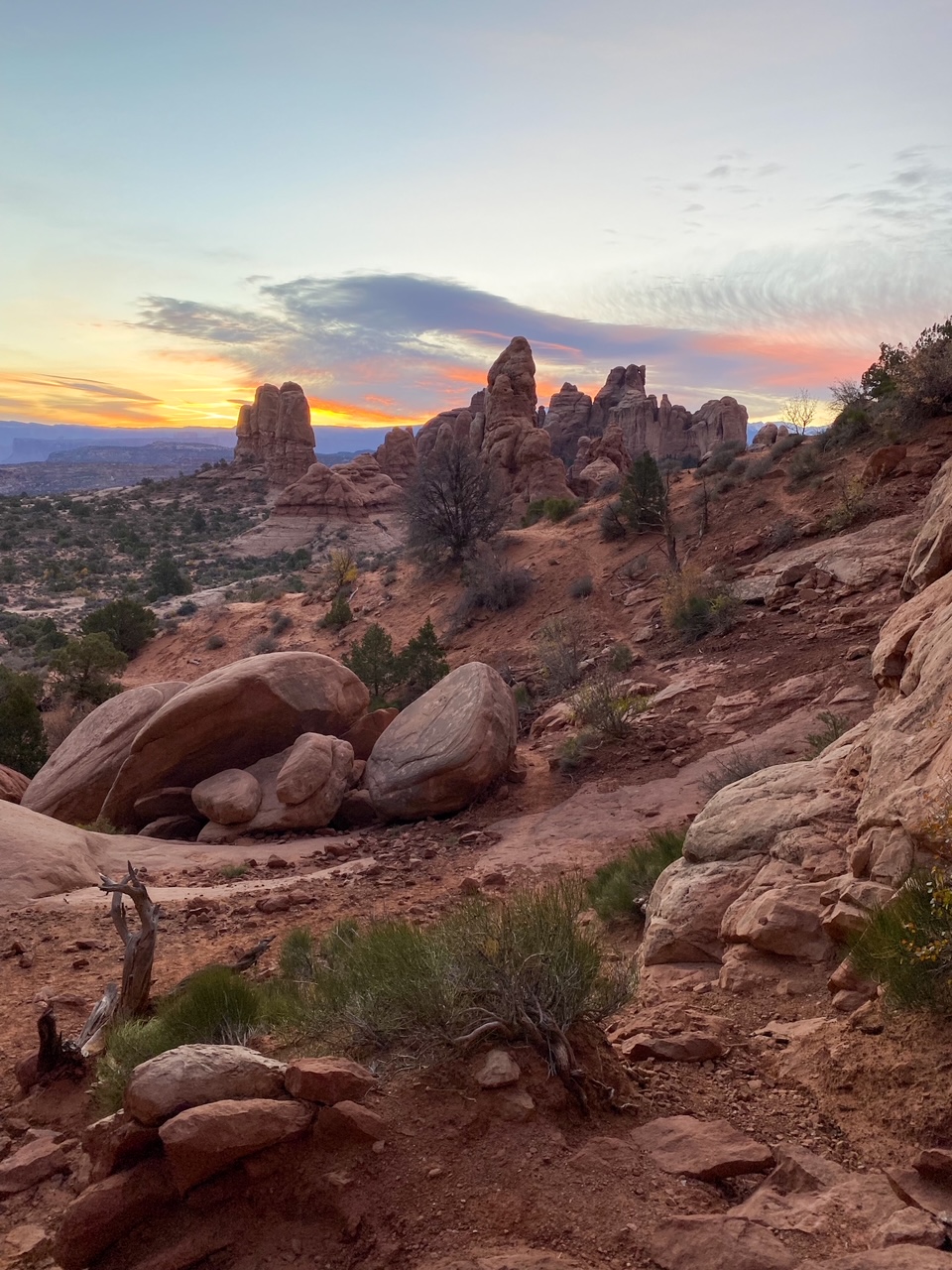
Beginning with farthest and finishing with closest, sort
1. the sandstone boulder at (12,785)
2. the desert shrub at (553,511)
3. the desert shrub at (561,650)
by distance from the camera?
the desert shrub at (553,511)
the desert shrub at (561,650)
the sandstone boulder at (12,785)

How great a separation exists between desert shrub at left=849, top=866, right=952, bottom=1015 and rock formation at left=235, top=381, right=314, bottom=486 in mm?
66979

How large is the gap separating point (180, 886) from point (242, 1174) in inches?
280

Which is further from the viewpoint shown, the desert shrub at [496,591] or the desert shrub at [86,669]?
the desert shrub at [496,591]

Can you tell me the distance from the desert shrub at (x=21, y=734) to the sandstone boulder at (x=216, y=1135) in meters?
14.8

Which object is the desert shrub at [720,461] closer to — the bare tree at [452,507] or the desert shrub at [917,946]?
the bare tree at [452,507]

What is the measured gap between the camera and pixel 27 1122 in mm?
4570

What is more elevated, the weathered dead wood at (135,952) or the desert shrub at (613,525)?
the desert shrub at (613,525)

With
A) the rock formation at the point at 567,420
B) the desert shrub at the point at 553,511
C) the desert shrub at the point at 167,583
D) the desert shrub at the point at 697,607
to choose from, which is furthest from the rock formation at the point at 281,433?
the desert shrub at the point at 697,607

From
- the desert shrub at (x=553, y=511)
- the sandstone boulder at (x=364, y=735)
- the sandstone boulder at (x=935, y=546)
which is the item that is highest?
the desert shrub at (x=553, y=511)

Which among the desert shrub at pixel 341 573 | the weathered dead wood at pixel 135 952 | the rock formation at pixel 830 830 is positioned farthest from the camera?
the desert shrub at pixel 341 573

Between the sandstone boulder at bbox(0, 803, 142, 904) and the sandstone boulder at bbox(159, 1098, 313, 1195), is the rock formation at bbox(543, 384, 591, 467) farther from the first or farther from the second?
the sandstone boulder at bbox(159, 1098, 313, 1195)

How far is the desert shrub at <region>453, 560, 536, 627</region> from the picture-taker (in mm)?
23891

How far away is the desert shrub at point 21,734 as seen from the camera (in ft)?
51.5

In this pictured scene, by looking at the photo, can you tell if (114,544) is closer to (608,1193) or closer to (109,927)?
(109,927)
